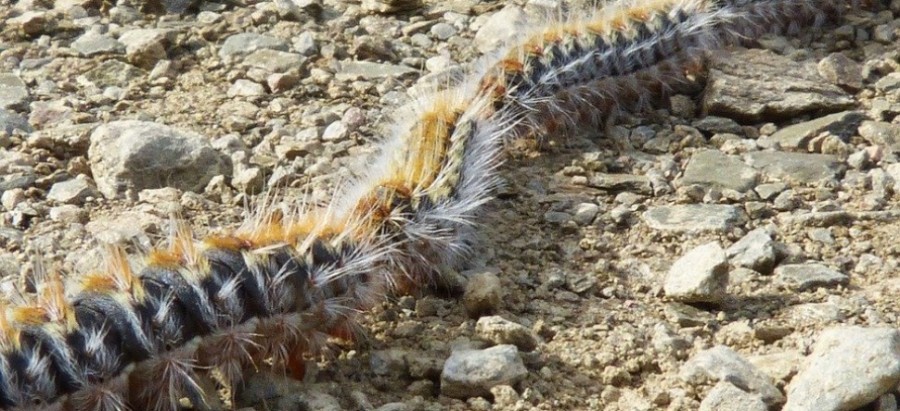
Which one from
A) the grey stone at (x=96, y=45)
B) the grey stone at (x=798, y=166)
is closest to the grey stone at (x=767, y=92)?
the grey stone at (x=798, y=166)

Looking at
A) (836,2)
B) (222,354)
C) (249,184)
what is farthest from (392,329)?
(836,2)

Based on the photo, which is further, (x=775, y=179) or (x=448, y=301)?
(x=775, y=179)

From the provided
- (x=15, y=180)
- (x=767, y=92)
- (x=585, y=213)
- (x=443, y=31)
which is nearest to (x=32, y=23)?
(x=15, y=180)

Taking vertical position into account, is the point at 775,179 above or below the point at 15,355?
below

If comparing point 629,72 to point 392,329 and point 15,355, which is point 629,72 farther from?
point 15,355

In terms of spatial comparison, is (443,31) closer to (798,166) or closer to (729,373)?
(798,166)

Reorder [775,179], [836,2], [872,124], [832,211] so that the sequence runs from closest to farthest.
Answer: [832,211] → [775,179] → [872,124] → [836,2]

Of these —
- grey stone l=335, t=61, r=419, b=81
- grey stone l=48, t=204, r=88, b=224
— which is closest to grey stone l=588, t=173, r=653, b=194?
grey stone l=335, t=61, r=419, b=81

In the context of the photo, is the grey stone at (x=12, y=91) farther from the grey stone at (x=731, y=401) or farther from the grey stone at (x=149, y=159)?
the grey stone at (x=731, y=401)
